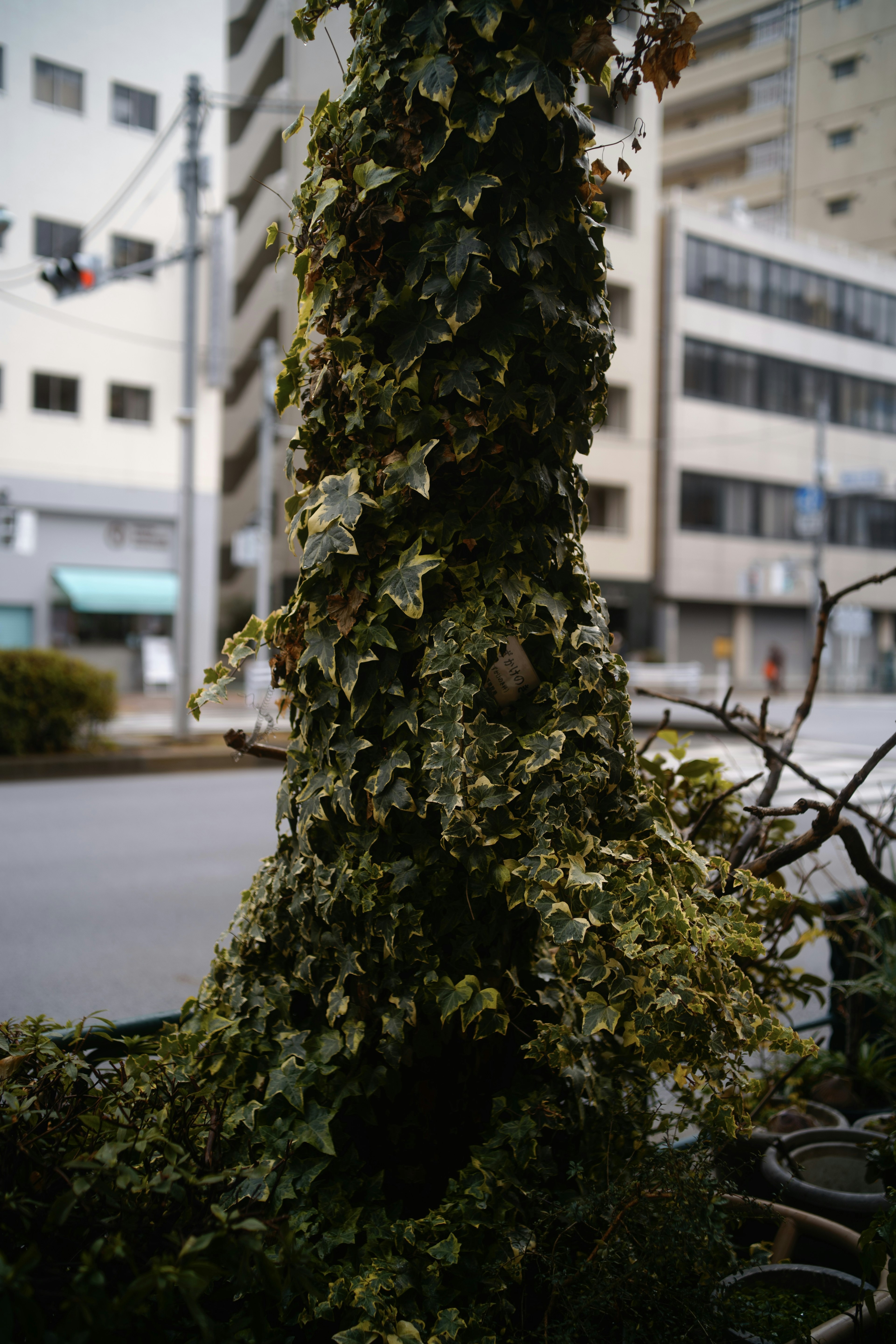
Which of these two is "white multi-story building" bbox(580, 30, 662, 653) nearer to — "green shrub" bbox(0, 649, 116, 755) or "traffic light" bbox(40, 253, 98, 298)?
"traffic light" bbox(40, 253, 98, 298)

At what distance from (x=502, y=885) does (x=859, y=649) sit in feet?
141

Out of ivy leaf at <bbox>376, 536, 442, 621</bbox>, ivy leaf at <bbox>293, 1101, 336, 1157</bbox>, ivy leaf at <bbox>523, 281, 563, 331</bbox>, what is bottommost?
ivy leaf at <bbox>293, 1101, 336, 1157</bbox>

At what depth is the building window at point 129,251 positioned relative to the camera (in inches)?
987

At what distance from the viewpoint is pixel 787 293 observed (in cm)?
3841

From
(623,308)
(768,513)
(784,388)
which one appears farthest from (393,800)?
(784,388)

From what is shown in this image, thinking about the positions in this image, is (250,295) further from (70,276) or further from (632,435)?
(70,276)

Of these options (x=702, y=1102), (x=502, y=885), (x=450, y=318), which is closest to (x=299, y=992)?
(x=502, y=885)

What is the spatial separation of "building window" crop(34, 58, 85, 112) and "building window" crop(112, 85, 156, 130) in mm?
772

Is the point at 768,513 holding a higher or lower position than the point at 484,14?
higher

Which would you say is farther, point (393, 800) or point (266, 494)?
point (266, 494)

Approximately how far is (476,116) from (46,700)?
1193 cm

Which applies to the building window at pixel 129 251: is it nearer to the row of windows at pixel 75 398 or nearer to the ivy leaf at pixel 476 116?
the row of windows at pixel 75 398

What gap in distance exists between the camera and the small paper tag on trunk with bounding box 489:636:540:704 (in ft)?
5.81

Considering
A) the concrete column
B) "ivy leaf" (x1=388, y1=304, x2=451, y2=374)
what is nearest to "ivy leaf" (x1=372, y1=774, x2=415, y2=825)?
"ivy leaf" (x1=388, y1=304, x2=451, y2=374)
